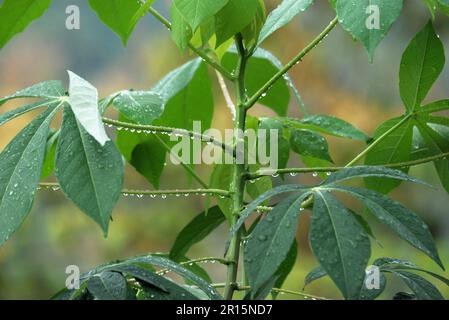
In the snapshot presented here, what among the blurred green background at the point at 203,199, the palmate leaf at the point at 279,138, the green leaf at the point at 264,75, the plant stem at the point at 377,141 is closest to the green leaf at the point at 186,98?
the green leaf at the point at 264,75

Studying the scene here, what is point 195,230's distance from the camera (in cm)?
89

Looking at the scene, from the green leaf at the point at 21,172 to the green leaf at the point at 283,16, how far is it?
0.24 m

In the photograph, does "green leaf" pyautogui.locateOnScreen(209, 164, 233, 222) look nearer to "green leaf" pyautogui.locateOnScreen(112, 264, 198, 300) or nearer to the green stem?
the green stem

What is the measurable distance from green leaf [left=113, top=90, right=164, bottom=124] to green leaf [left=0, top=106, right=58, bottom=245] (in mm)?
79

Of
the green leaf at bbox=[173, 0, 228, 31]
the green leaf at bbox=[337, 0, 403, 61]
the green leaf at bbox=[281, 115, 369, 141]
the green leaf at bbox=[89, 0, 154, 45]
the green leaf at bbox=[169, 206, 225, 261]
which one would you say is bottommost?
the green leaf at bbox=[169, 206, 225, 261]

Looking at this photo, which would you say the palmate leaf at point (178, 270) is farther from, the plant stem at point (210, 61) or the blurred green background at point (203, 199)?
the blurred green background at point (203, 199)

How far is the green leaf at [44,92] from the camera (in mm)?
705

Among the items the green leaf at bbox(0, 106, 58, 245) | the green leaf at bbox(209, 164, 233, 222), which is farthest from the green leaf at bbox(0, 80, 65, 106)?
A: the green leaf at bbox(209, 164, 233, 222)

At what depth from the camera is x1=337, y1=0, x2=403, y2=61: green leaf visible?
602 millimetres

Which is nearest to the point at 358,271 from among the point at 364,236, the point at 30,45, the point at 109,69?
the point at 364,236

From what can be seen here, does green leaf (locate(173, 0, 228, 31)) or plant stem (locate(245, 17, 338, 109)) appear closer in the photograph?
green leaf (locate(173, 0, 228, 31))

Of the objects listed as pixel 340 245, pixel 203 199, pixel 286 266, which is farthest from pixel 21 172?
pixel 203 199

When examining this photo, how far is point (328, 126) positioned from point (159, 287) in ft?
1.15
